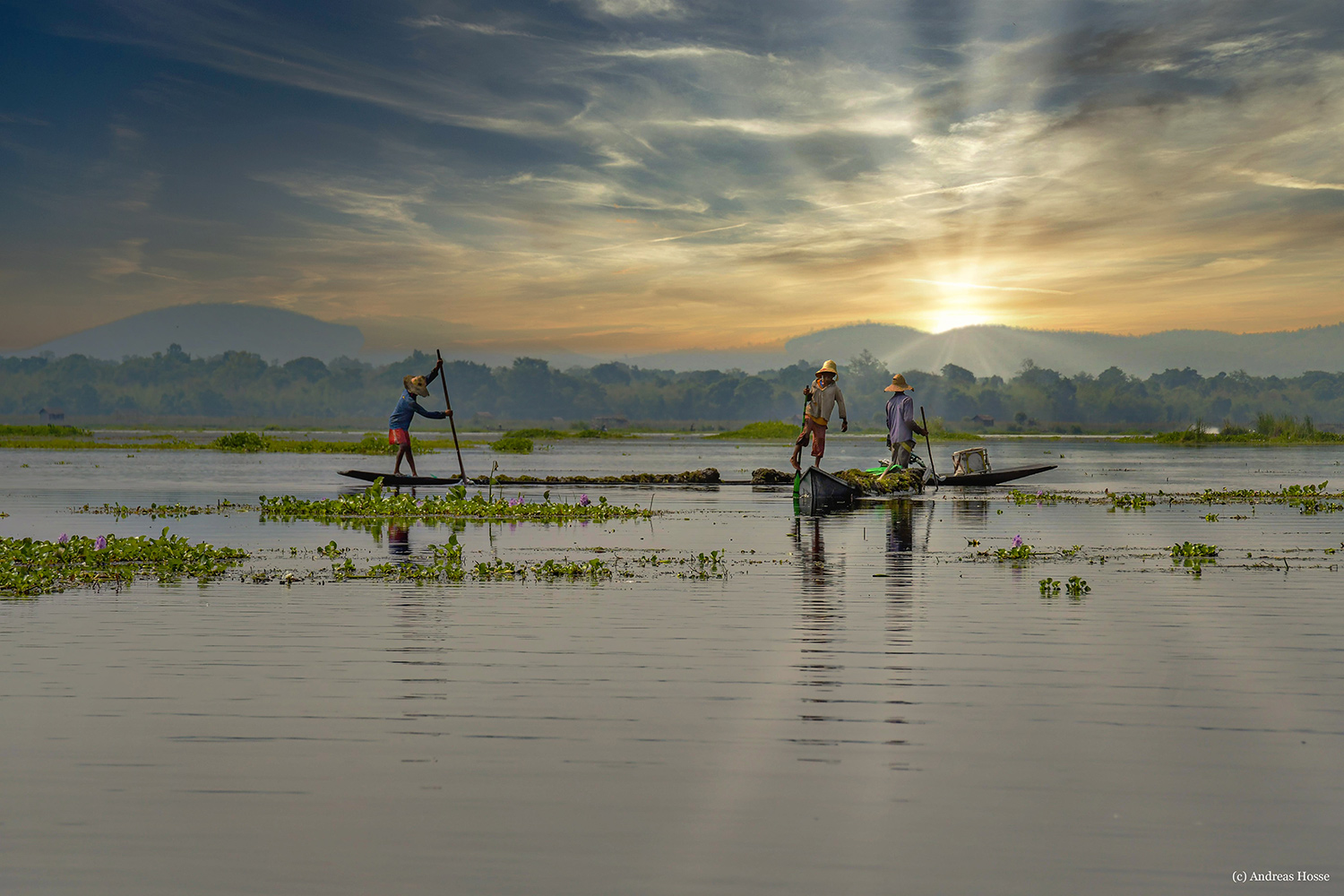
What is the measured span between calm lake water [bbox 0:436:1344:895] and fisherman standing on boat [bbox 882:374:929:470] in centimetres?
1510

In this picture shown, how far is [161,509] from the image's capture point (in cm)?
2478

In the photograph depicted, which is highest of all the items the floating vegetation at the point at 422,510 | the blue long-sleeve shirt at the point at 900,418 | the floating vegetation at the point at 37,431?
the floating vegetation at the point at 37,431

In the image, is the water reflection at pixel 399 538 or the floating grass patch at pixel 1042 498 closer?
the water reflection at pixel 399 538

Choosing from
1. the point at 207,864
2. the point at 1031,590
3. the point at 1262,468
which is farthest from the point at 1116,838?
the point at 1262,468

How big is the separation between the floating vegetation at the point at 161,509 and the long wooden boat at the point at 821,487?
13655 millimetres

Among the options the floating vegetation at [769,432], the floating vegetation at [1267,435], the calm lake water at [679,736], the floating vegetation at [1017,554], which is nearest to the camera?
the calm lake water at [679,736]

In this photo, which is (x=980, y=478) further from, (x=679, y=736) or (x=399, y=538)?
(x=679, y=736)

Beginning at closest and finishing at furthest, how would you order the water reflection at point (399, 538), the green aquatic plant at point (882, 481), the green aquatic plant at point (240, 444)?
the water reflection at point (399, 538), the green aquatic plant at point (882, 481), the green aquatic plant at point (240, 444)

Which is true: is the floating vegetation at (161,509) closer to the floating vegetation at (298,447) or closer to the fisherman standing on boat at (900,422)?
the fisherman standing on boat at (900,422)

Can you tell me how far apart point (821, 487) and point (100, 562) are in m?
16.0

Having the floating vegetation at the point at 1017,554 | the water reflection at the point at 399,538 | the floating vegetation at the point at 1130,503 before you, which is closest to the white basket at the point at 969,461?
the floating vegetation at the point at 1130,503

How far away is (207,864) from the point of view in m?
5.00

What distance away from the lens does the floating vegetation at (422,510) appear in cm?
2406

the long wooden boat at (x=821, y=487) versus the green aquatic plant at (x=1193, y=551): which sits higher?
the long wooden boat at (x=821, y=487)
